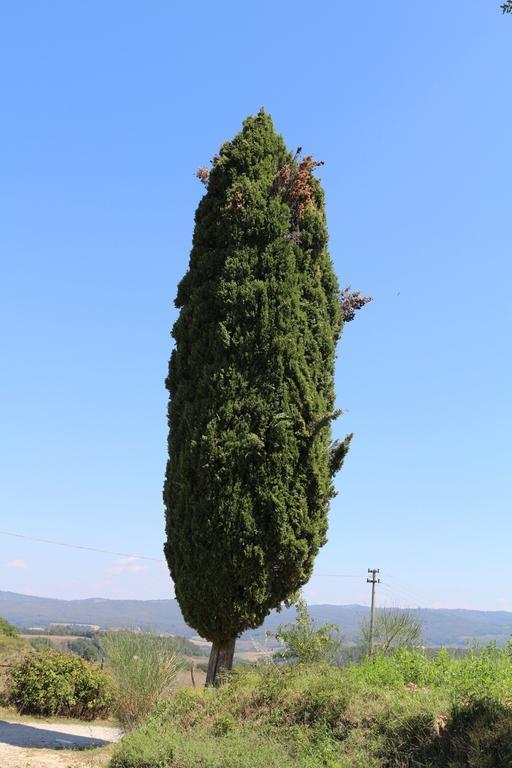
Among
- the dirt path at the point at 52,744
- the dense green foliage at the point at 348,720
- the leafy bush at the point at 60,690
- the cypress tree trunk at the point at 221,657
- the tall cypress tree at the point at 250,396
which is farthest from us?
the leafy bush at the point at 60,690

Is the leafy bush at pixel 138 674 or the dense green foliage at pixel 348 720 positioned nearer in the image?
the dense green foliage at pixel 348 720

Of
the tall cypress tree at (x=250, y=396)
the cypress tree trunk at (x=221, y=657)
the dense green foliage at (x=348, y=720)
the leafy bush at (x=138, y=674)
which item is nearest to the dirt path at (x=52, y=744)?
the leafy bush at (x=138, y=674)

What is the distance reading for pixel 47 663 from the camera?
47.5 feet

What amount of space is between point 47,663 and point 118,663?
375cm

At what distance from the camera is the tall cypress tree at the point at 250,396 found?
10.6 m

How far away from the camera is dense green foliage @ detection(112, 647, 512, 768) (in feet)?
20.4

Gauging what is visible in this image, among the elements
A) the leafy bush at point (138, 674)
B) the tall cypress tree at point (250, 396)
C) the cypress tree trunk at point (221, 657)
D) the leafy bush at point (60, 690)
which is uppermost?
the tall cypress tree at point (250, 396)

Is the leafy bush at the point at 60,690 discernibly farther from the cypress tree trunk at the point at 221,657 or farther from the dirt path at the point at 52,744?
the cypress tree trunk at the point at 221,657

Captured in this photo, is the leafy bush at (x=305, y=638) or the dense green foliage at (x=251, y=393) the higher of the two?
the dense green foliage at (x=251, y=393)

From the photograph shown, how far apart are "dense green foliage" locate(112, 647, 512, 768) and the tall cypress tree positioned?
1.76 m

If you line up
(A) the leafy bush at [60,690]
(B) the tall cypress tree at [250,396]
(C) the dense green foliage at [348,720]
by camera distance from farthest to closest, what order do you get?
(A) the leafy bush at [60,690]
(B) the tall cypress tree at [250,396]
(C) the dense green foliage at [348,720]

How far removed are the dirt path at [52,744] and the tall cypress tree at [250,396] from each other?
98.0 inches

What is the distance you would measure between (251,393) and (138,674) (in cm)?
517

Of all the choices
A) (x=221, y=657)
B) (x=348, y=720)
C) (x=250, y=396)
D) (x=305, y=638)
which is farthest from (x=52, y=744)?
(x=250, y=396)
